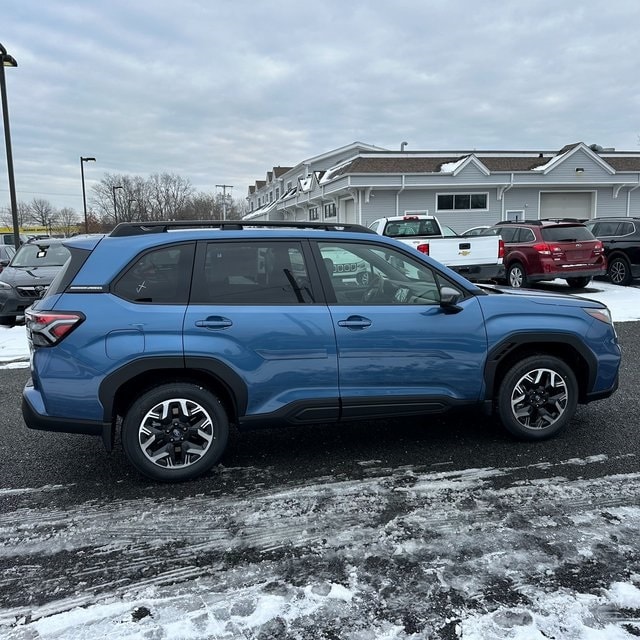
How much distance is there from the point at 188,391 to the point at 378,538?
152 centimetres

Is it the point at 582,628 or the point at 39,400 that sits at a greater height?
the point at 39,400

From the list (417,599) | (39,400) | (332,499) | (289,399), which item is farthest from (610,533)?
(39,400)

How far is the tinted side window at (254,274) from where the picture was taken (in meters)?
3.65

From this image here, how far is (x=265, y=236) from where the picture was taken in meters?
3.82

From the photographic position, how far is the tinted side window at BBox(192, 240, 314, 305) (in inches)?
144

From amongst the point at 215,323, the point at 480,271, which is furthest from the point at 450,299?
the point at 480,271

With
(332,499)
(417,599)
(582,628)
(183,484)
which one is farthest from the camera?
(183,484)

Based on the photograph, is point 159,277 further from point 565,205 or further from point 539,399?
point 565,205

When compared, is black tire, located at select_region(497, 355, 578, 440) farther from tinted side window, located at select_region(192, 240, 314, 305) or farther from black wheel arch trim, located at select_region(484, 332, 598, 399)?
tinted side window, located at select_region(192, 240, 314, 305)

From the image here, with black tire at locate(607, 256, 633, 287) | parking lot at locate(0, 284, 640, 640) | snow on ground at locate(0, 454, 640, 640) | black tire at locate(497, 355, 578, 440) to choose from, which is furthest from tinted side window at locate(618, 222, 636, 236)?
snow on ground at locate(0, 454, 640, 640)

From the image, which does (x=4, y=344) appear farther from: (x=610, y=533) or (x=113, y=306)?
(x=610, y=533)

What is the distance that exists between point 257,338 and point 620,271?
13133mm

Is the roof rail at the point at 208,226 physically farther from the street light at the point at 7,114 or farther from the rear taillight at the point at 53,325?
the street light at the point at 7,114

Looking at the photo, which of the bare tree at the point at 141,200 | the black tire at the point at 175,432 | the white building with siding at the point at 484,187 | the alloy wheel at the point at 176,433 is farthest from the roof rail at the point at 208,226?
the bare tree at the point at 141,200
